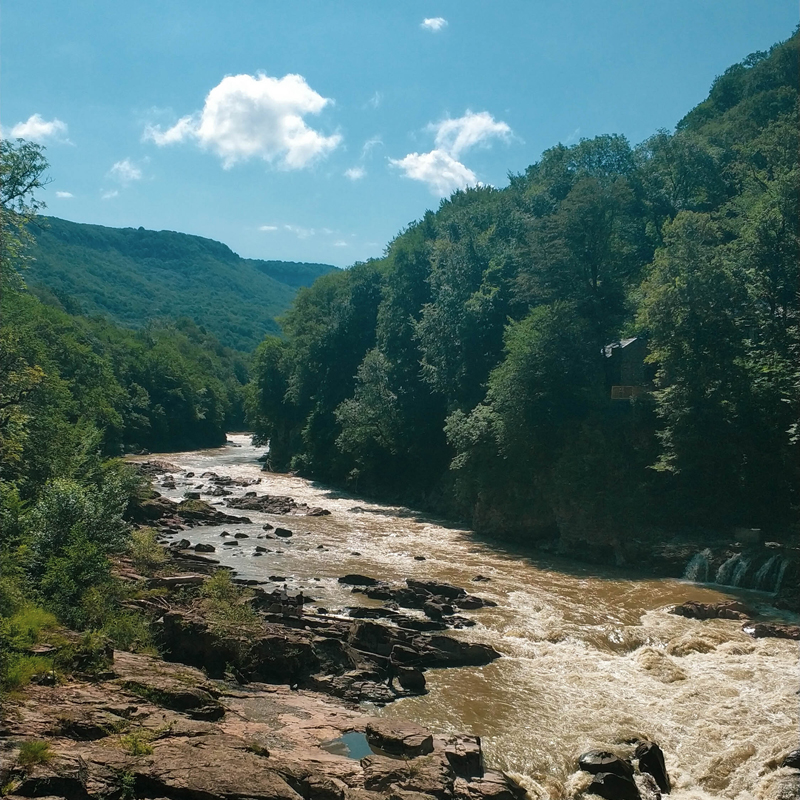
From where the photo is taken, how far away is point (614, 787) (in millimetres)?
13164

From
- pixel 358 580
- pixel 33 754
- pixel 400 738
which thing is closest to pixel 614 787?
pixel 400 738

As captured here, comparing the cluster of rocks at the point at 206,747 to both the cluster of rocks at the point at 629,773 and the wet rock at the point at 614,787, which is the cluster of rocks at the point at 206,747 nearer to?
the wet rock at the point at 614,787

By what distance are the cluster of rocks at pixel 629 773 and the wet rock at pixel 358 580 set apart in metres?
13.7

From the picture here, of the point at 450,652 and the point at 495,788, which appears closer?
the point at 495,788

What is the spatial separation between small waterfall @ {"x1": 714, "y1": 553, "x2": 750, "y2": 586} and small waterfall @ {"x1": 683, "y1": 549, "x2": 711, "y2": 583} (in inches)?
22.1

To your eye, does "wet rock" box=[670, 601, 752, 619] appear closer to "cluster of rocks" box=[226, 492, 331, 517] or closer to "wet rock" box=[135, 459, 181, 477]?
"cluster of rocks" box=[226, 492, 331, 517]

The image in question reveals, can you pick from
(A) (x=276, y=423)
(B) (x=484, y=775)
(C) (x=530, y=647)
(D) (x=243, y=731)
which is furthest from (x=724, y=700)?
(A) (x=276, y=423)

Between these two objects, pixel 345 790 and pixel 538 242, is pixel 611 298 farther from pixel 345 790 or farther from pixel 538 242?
pixel 345 790

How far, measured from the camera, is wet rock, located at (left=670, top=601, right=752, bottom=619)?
23781 millimetres

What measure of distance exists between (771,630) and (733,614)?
6.96ft

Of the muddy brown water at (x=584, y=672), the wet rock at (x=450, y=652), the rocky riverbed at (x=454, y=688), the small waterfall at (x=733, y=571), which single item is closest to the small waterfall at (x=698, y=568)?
the small waterfall at (x=733, y=571)

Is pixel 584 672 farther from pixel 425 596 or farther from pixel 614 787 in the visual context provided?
pixel 425 596

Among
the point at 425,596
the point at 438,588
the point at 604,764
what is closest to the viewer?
the point at 604,764

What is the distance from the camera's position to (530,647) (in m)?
21.0
